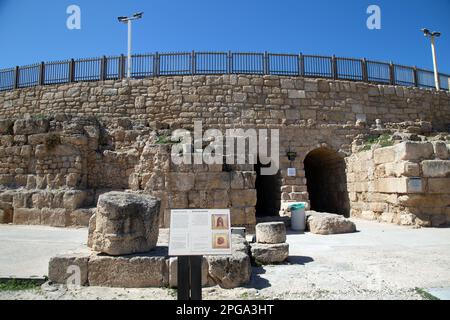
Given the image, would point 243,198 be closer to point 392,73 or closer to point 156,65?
point 156,65

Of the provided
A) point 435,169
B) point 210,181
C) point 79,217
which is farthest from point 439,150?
point 79,217

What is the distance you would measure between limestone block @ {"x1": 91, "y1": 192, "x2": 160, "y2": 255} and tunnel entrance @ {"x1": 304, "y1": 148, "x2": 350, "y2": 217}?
29.8 feet

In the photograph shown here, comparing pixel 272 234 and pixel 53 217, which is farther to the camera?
pixel 53 217

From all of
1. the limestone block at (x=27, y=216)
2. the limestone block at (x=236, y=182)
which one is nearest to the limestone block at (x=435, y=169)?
the limestone block at (x=236, y=182)

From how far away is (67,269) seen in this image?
4.05 meters

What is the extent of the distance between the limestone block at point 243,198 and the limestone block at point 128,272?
409 centimetres

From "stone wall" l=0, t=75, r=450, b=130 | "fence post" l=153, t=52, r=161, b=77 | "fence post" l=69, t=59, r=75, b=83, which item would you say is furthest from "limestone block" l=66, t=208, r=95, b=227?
"fence post" l=69, t=59, r=75, b=83

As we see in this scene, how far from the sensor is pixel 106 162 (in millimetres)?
9898

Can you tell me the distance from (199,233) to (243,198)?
496cm

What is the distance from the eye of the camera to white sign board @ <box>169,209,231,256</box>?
3.04m

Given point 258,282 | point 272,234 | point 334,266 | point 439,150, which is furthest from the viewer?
point 439,150

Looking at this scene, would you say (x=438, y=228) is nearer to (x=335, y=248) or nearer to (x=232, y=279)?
(x=335, y=248)

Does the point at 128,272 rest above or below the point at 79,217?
below
